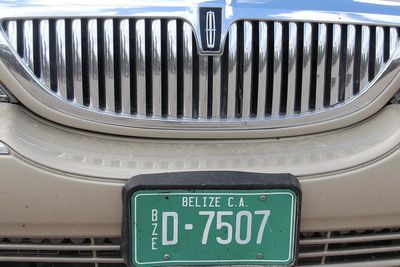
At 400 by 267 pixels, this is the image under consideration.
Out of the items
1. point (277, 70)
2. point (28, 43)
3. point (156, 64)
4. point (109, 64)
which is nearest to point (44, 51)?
point (28, 43)

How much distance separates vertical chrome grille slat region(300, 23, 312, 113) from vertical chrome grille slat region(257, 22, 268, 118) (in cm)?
12

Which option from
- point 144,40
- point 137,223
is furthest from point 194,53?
Answer: point 137,223

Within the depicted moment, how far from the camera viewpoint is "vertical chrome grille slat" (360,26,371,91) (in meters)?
1.93

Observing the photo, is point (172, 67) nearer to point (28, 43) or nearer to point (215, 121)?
point (215, 121)

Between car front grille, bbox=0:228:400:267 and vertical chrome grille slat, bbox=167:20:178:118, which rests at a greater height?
vertical chrome grille slat, bbox=167:20:178:118

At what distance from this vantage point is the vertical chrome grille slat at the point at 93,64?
1.88 metres

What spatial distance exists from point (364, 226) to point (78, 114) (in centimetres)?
94

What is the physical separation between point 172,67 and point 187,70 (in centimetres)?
5

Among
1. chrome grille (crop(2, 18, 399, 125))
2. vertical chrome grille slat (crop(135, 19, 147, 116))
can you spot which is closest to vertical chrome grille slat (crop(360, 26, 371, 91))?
chrome grille (crop(2, 18, 399, 125))

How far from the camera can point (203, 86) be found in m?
1.94

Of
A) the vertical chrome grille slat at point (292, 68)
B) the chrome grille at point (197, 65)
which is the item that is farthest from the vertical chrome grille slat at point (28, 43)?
the vertical chrome grille slat at point (292, 68)

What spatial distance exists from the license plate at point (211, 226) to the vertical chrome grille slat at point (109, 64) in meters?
0.34

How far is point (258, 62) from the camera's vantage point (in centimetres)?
193

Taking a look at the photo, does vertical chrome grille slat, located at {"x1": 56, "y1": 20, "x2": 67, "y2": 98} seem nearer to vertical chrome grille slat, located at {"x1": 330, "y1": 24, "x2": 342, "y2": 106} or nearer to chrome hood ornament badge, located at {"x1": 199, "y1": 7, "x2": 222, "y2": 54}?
chrome hood ornament badge, located at {"x1": 199, "y1": 7, "x2": 222, "y2": 54}
